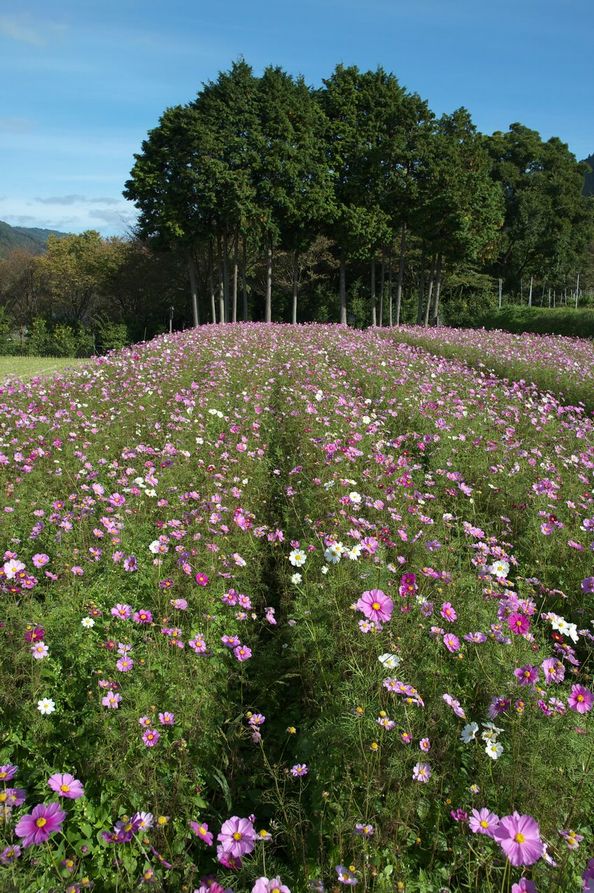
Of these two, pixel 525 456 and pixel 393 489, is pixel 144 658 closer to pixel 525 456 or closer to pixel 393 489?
pixel 393 489

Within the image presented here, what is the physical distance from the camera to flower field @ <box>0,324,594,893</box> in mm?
1977

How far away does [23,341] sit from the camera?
33.8 metres

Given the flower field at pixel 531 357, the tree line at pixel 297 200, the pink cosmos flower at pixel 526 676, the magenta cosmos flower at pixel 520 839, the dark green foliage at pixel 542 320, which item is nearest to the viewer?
the magenta cosmos flower at pixel 520 839

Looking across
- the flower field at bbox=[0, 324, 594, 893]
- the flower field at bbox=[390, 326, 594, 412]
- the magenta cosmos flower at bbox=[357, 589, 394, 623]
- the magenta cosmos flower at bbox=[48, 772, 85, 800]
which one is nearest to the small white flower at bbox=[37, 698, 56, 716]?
the flower field at bbox=[0, 324, 594, 893]

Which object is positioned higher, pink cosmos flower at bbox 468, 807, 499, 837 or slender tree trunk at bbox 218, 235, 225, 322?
slender tree trunk at bbox 218, 235, 225, 322

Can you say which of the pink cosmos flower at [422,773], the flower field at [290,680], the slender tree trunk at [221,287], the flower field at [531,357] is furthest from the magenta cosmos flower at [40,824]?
the slender tree trunk at [221,287]

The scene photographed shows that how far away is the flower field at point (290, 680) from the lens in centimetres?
198

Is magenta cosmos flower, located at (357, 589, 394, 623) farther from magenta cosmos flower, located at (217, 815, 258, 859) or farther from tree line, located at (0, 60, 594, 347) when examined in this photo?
tree line, located at (0, 60, 594, 347)

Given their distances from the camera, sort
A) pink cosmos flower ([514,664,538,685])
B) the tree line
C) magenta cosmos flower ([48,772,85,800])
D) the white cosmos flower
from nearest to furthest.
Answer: magenta cosmos flower ([48,772,85,800]) < pink cosmos flower ([514,664,538,685]) < the white cosmos flower < the tree line

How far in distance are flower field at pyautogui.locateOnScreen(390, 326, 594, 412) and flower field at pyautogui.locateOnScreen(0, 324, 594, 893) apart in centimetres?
557

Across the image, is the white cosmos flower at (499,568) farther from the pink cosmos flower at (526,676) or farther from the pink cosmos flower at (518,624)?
the pink cosmos flower at (526,676)

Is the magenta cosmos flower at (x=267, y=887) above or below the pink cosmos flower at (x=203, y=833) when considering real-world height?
above

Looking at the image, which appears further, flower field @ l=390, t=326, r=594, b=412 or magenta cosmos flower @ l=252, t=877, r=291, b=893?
flower field @ l=390, t=326, r=594, b=412

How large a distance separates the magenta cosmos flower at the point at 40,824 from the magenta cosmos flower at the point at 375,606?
132 centimetres
